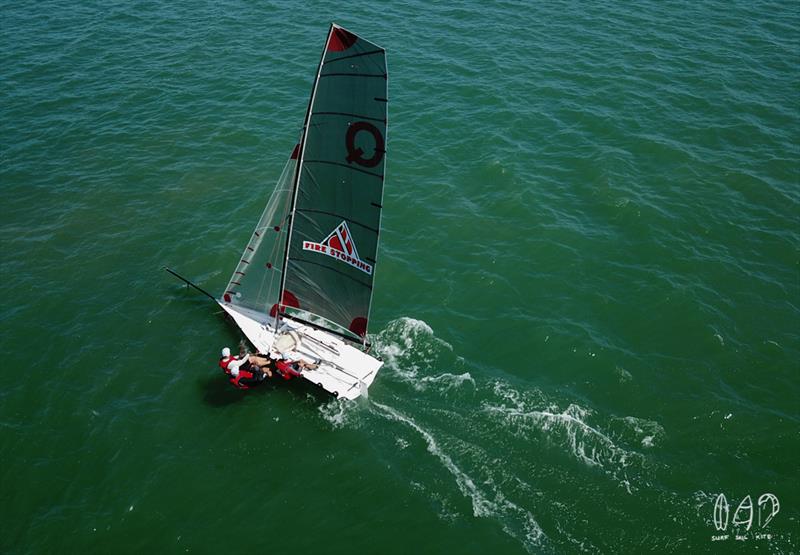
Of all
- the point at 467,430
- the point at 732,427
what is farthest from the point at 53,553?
the point at 732,427

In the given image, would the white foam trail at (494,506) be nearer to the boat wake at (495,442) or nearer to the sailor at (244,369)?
the boat wake at (495,442)

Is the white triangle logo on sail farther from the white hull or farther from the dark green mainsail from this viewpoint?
the white hull

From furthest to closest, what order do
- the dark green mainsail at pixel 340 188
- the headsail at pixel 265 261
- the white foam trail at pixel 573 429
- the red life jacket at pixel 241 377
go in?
the headsail at pixel 265 261, the red life jacket at pixel 241 377, the white foam trail at pixel 573 429, the dark green mainsail at pixel 340 188

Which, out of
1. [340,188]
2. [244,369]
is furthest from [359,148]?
[244,369]

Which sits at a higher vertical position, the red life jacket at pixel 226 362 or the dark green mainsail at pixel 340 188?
the dark green mainsail at pixel 340 188

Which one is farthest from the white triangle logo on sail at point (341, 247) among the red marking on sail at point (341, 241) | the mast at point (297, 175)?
the mast at point (297, 175)

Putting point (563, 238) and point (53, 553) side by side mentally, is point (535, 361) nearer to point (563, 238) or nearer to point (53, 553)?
point (563, 238)

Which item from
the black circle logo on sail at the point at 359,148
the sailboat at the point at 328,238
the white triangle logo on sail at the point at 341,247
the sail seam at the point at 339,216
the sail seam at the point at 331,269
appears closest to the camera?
the sailboat at the point at 328,238
